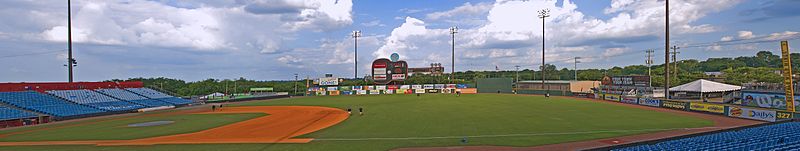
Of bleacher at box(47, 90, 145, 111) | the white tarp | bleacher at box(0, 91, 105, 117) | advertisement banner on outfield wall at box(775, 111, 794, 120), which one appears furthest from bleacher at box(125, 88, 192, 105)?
the white tarp

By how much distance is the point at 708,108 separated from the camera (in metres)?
35.2

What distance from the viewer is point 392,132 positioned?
24.8m

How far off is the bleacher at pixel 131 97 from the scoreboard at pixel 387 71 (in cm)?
3913

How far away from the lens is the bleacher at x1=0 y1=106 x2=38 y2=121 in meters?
32.5

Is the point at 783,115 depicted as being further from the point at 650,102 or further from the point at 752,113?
the point at 650,102

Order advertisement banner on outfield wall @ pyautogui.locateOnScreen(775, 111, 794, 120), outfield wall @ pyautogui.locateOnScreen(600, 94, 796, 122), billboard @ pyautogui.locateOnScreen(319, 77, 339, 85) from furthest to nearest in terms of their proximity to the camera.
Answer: billboard @ pyautogui.locateOnScreen(319, 77, 339, 85), outfield wall @ pyautogui.locateOnScreen(600, 94, 796, 122), advertisement banner on outfield wall @ pyautogui.locateOnScreen(775, 111, 794, 120)

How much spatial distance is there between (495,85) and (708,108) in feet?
167

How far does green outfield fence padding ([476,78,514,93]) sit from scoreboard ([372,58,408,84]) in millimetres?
17046

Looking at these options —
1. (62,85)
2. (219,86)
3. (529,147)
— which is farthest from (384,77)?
(529,147)

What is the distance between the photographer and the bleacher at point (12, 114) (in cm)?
3247

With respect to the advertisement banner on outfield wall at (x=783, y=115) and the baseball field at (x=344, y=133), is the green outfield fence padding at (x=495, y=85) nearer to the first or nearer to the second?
the baseball field at (x=344, y=133)

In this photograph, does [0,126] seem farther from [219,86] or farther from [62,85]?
[219,86]

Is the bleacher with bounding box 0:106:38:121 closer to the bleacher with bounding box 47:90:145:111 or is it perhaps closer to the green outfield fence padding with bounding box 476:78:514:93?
the bleacher with bounding box 47:90:145:111

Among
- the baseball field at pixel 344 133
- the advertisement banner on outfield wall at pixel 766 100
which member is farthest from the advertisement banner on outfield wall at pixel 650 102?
the baseball field at pixel 344 133
